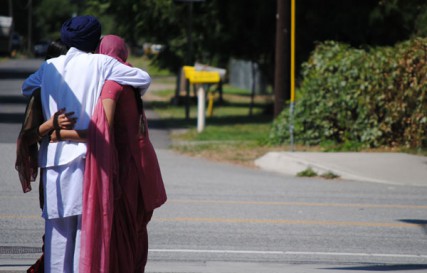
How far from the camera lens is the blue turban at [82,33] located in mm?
5820

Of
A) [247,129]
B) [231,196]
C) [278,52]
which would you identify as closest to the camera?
[231,196]

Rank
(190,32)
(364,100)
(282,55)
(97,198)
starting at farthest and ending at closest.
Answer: (190,32)
(282,55)
(364,100)
(97,198)

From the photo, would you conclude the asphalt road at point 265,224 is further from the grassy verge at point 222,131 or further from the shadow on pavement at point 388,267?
the grassy verge at point 222,131

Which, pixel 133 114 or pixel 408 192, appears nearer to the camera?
pixel 133 114

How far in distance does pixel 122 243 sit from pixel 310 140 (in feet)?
37.5

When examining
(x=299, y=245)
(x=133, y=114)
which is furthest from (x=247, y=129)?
(x=133, y=114)

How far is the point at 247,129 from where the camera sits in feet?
69.2

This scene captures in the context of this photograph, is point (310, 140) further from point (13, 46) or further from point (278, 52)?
point (13, 46)

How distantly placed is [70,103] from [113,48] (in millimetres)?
504

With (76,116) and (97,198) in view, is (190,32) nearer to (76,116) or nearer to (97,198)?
(76,116)

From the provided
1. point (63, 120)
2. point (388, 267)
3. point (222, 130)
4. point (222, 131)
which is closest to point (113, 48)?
point (63, 120)

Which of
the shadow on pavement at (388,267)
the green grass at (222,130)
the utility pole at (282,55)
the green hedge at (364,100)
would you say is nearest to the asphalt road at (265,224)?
the shadow on pavement at (388,267)

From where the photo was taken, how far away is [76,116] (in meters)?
5.73

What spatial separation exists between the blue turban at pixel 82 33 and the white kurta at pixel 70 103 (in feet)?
0.20
